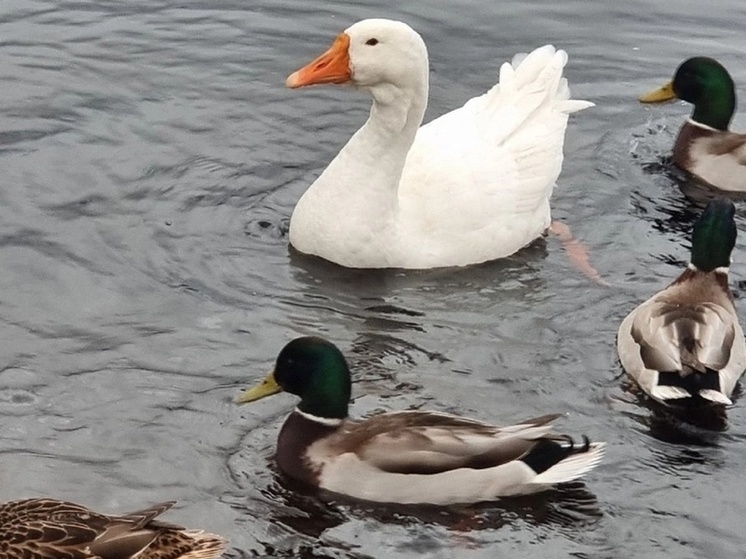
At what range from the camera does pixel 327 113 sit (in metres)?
11.2

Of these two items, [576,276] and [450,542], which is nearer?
[450,542]

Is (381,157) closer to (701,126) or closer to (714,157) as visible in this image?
(714,157)

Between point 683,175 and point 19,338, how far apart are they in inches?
188

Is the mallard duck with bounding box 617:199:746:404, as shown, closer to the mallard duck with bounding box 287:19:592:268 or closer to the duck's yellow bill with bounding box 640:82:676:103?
the mallard duck with bounding box 287:19:592:268

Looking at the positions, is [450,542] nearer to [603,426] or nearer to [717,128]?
[603,426]

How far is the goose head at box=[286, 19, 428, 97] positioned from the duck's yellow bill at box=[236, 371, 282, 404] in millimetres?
2324

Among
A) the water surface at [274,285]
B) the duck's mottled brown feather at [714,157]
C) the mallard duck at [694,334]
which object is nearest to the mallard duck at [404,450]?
the water surface at [274,285]

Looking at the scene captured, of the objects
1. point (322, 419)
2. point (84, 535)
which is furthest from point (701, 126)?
point (84, 535)

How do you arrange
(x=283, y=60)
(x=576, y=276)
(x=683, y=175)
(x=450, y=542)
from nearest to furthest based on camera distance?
(x=450, y=542) < (x=576, y=276) < (x=683, y=175) < (x=283, y=60)

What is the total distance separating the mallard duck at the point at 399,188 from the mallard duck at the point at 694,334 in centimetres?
A: 111

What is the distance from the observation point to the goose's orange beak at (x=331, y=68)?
29.6 ft

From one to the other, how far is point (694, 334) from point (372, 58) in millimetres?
2350

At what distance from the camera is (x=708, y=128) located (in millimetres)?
11133

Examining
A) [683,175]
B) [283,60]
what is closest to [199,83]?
[283,60]
